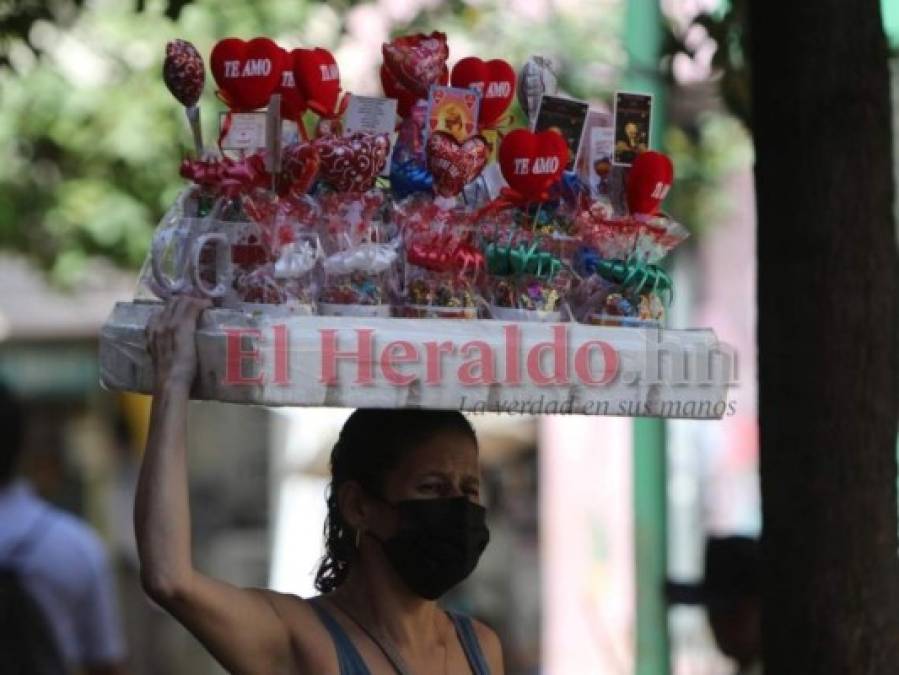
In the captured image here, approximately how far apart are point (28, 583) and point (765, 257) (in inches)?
118

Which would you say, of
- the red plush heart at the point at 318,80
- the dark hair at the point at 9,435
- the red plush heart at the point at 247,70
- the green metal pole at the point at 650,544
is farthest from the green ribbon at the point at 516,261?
the dark hair at the point at 9,435

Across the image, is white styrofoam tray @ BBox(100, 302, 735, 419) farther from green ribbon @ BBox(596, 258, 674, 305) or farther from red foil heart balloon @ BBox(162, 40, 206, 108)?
red foil heart balloon @ BBox(162, 40, 206, 108)

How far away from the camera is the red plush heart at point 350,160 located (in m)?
2.95

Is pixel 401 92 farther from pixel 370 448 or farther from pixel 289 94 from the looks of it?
pixel 370 448

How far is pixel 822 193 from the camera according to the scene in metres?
3.67

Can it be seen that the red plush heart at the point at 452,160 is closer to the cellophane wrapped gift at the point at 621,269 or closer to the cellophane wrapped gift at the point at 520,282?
the cellophane wrapped gift at the point at 520,282

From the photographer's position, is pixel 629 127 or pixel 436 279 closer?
pixel 436 279

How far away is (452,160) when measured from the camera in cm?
306

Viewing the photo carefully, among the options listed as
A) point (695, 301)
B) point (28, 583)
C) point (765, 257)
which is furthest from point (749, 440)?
point (765, 257)

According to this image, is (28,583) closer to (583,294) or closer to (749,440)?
(583,294)

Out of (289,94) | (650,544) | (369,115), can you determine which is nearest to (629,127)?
(369,115)

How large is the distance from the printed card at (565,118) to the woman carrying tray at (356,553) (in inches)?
21.0

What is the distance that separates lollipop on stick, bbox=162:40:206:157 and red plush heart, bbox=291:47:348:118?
0.54ft

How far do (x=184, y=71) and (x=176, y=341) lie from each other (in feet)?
1.65
